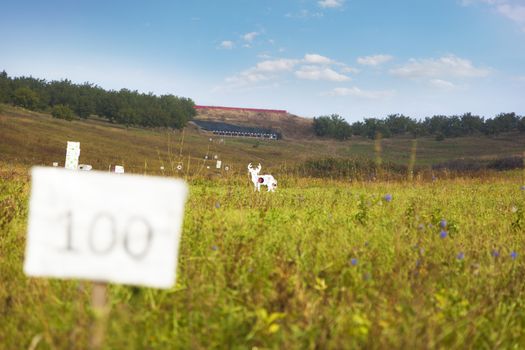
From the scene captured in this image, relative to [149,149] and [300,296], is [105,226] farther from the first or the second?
[149,149]

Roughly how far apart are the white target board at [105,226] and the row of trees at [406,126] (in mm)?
106426

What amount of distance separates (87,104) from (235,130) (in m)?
45.7

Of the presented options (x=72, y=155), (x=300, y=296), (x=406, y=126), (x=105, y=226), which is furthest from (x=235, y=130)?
(x=105, y=226)


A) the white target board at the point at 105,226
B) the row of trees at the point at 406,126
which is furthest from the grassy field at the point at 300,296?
the row of trees at the point at 406,126

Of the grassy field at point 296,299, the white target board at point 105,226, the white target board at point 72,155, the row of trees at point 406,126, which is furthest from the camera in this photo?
the row of trees at point 406,126

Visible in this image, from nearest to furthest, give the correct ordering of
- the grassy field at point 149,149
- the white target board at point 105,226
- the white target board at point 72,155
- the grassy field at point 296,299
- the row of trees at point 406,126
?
the white target board at point 105,226 < the grassy field at point 296,299 < the white target board at point 72,155 < the grassy field at point 149,149 < the row of trees at point 406,126

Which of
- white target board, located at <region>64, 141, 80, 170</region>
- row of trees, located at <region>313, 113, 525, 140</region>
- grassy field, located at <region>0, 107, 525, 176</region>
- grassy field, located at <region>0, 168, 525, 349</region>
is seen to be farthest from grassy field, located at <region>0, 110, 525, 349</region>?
row of trees, located at <region>313, 113, 525, 140</region>

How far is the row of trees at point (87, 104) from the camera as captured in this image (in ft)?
271

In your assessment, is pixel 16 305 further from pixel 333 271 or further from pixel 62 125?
pixel 62 125

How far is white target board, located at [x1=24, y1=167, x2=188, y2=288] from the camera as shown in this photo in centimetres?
195

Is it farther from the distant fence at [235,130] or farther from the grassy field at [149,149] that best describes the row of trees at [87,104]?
the distant fence at [235,130]

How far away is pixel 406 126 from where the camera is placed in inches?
4705

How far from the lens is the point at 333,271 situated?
3.58m

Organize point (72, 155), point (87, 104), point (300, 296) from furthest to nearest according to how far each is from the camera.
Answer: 1. point (87, 104)
2. point (72, 155)
3. point (300, 296)
